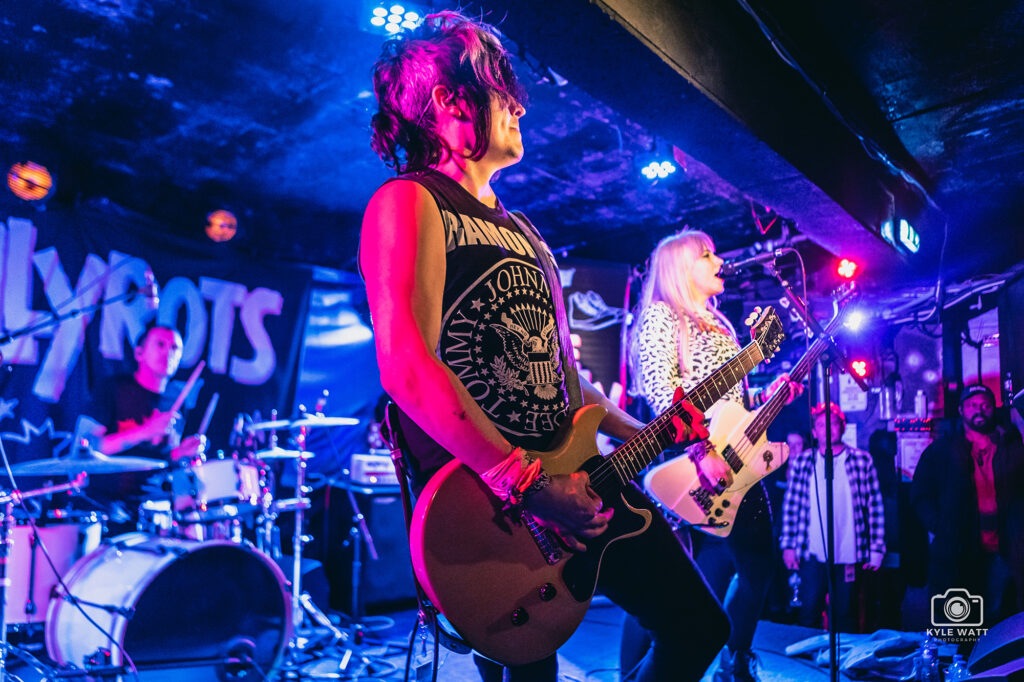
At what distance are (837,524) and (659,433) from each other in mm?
5406

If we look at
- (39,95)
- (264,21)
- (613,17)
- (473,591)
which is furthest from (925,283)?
(39,95)

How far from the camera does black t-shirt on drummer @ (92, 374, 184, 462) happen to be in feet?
18.2

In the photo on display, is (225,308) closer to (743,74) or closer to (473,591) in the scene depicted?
(743,74)

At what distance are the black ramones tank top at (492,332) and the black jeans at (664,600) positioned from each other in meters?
0.35

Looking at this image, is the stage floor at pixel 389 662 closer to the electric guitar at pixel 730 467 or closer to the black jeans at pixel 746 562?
the black jeans at pixel 746 562

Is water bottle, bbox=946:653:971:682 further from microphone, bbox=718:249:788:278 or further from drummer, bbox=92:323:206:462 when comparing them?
drummer, bbox=92:323:206:462

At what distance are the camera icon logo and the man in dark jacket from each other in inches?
0.6

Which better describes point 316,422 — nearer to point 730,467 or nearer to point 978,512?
point 730,467

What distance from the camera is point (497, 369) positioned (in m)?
1.79

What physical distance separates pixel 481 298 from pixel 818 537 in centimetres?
616

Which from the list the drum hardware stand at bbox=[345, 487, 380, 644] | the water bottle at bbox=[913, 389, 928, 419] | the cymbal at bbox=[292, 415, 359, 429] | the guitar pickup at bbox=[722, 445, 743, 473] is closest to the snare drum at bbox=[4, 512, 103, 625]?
the cymbal at bbox=[292, 415, 359, 429]

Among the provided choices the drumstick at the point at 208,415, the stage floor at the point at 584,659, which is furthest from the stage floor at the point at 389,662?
the drumstick at the point at 208,415

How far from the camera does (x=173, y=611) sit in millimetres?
3957

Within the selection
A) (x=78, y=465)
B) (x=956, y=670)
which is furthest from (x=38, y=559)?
(x=956, y=670)
